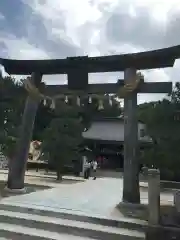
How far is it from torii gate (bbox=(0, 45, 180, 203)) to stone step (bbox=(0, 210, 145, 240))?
7.14 feet

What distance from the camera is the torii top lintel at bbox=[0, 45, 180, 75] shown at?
29.5 feet

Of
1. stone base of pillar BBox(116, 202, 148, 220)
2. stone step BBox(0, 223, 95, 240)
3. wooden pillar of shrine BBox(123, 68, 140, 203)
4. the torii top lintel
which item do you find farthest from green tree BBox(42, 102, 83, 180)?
stone step BBox(0, 223, 95, 240)

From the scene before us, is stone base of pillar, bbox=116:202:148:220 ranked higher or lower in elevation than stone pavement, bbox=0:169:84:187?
lower

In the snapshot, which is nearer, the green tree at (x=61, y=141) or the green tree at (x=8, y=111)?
the green tree at (x=8, y=111)

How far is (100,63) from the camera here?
9656 mm

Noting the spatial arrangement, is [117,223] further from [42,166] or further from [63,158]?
[42,166]

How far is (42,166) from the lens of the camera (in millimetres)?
22797

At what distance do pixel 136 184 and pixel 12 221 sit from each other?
3597 millimetres

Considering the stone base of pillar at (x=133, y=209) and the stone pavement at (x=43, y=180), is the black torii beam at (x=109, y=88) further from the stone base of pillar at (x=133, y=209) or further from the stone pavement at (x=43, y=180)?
the stone pavement at (x=43, y=180)

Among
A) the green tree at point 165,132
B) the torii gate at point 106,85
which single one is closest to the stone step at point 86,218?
the torii gate at point 106,85

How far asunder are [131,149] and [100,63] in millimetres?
3020

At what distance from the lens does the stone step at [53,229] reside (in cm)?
630

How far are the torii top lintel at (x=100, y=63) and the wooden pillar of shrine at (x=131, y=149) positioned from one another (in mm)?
420

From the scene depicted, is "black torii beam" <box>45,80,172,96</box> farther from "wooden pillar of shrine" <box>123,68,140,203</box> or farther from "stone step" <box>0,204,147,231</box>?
"stone step" <box>0,204,147,231</box>
